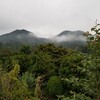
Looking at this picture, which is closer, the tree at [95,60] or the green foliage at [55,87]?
the tree at [95,60]

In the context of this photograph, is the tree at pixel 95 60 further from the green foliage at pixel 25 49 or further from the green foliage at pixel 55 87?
the green foliage at pixel 25 49

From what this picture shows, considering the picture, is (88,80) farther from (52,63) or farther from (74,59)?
(52,63)

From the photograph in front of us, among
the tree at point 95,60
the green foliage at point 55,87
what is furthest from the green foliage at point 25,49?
the tree at point 95,60

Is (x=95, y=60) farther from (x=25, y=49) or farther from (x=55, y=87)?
(x=25, y=49)

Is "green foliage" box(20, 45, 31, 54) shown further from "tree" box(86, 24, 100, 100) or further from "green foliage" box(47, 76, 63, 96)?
"tree" box(86, 24, 100, 100)

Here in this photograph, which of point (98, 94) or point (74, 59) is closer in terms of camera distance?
point (98, 94)

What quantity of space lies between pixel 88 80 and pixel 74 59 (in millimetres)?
18976

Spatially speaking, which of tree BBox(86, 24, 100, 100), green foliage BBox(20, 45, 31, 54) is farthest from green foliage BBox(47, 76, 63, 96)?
green foliage BBox(20, 45, 31, 54)

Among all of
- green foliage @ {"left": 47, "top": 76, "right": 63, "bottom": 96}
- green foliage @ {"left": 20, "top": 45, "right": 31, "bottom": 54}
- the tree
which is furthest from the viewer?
green foliage @ {"left": 20, "top": 45, "right": 31, "bottom": 54}

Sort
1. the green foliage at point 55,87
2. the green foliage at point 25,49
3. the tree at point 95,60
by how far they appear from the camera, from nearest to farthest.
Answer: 1. the tree at point 95,60
2. the green foliage at point 55,87
3. the green foliage at point 25,49

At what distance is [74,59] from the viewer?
2712 centimetres

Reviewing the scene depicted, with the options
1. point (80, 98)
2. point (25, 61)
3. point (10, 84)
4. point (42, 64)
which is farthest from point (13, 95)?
point (25, 61)

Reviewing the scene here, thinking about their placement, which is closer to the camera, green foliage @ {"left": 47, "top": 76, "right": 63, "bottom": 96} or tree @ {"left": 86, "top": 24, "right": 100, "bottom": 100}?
tree @ {"left": 86, "top": 24, "right": 100, "bottom": 100}

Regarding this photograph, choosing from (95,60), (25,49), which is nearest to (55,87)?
(95,60)
